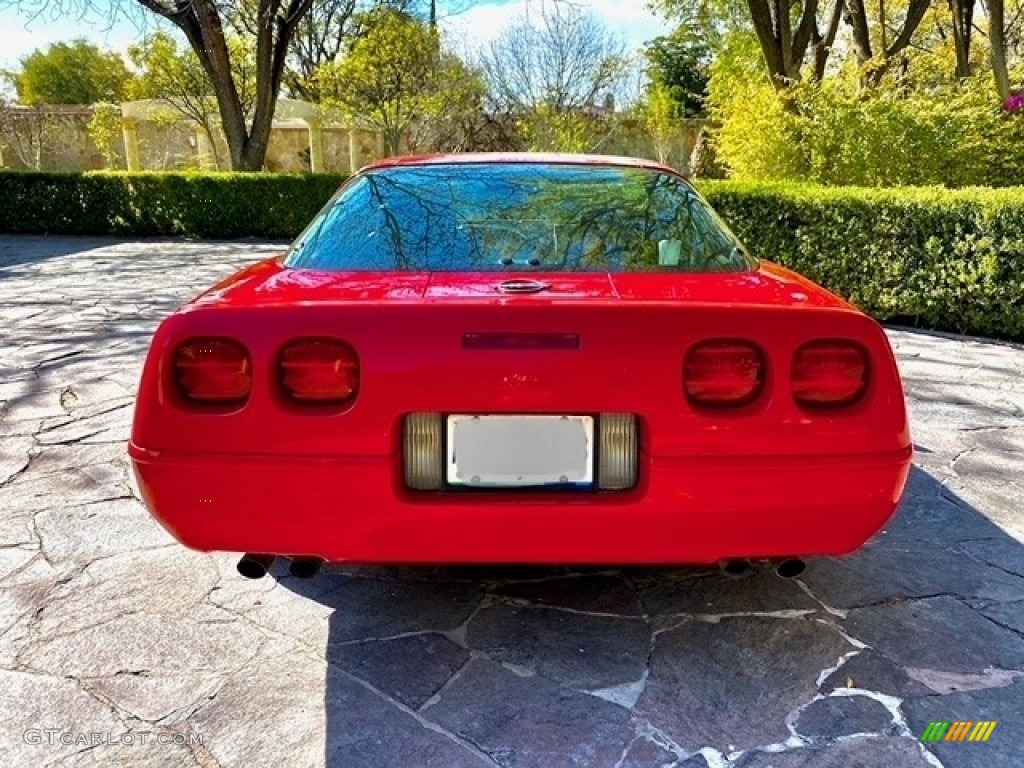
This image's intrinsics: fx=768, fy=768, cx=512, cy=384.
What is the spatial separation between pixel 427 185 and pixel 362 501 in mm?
1328

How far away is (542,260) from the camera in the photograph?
2256mm

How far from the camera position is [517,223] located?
2.46 m

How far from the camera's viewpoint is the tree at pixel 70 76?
116 ft

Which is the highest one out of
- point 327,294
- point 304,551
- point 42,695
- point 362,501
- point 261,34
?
point 261,34

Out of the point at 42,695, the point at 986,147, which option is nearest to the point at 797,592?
the point at 42,695

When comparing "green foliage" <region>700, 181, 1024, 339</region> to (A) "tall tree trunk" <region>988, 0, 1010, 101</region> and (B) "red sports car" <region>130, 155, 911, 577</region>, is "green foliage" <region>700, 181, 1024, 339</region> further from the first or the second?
(A) "tall tree trunk" <region>988, 0, 1010, 101</region>

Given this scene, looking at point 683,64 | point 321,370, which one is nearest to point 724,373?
point 321,370

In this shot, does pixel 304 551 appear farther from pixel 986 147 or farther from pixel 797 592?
pixel 986 147

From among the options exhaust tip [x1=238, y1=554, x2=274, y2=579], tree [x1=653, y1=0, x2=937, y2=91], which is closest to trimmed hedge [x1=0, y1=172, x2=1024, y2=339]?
tree [x1=653, y1=0, x2=937, y2=91]

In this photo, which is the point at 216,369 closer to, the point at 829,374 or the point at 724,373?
the point at 724,373

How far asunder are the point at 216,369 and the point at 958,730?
1936mm

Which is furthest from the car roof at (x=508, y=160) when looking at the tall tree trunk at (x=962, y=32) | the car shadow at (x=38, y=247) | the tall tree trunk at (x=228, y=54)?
the tall tree trunk at (x=962, y=32)

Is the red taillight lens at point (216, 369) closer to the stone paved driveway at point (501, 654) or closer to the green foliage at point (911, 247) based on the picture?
the stone paved driveway at point (501, 654)

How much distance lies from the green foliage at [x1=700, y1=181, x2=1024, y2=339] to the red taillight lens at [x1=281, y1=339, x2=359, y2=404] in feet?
18.6
